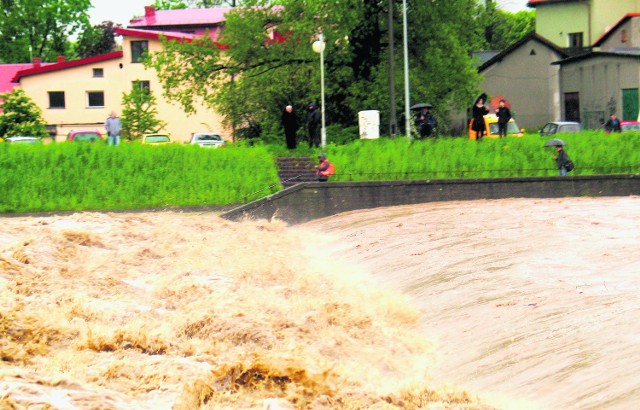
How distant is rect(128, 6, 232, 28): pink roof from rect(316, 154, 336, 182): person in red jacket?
57.6 m

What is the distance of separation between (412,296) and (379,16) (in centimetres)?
3067

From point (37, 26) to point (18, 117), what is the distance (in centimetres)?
4121

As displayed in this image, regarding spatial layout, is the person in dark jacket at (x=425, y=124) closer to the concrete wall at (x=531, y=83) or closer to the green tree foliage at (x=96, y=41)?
the concrete wall at (x=531, y=83)

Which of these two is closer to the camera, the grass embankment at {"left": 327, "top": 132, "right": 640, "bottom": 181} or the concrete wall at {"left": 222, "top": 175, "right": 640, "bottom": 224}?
the concrete wall at {"left": 222, "top": 175, "right": 640, "bottom": 224}

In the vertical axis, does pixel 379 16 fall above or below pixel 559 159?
above

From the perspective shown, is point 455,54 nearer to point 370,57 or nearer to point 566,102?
point 370,57

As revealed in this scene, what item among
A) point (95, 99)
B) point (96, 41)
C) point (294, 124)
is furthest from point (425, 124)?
point (96, 41)

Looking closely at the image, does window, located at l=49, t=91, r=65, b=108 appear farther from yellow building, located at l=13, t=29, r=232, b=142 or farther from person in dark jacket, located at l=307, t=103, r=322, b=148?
person in dark jacket, located at l=307, t=103, r=322, b=148

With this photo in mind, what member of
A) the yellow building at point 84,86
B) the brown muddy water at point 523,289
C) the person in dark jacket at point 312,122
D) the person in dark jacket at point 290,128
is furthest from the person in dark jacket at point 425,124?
the yellow building at point 84,86

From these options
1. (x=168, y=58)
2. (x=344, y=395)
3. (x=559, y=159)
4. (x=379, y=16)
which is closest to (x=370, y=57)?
(x=379, y=16)

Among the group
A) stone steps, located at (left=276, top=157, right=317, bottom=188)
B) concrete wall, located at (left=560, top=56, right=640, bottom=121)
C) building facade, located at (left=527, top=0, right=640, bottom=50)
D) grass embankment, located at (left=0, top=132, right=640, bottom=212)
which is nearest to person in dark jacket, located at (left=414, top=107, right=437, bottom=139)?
grass embankment, located at (left=0, top=132, right=640, bottom=212)

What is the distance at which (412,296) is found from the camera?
18.6m

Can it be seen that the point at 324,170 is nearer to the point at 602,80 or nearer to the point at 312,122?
the point at 312,122

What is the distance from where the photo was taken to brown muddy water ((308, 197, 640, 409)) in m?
11.9
